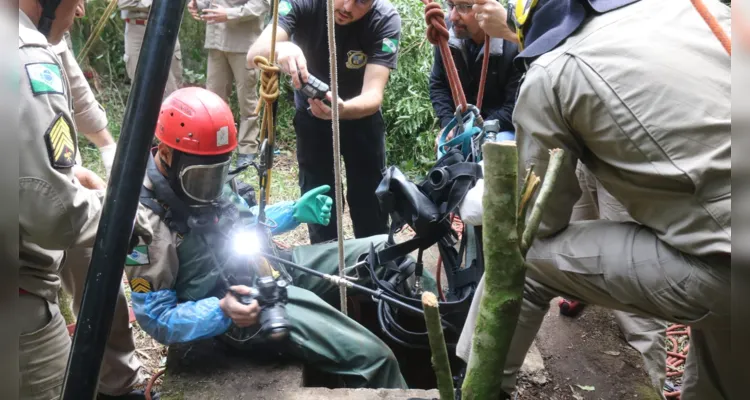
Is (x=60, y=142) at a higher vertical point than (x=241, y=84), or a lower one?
higher

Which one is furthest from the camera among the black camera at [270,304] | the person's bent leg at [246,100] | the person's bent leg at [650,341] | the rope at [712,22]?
the person's bent leg at [246,100]

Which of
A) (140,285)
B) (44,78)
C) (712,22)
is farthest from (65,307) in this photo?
(712,22)

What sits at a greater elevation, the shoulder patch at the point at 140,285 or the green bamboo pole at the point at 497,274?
the green bamboo pole at the point at 497,274

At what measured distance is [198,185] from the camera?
8.06 feet

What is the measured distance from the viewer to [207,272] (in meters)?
2.53

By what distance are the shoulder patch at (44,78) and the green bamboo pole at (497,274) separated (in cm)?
137

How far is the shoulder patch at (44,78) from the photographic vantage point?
1589 millimetres

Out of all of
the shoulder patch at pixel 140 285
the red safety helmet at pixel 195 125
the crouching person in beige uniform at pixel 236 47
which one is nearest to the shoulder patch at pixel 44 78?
the red safety helmet at pixel 195 125

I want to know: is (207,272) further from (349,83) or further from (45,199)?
(349,83)

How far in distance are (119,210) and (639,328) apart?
2456mm

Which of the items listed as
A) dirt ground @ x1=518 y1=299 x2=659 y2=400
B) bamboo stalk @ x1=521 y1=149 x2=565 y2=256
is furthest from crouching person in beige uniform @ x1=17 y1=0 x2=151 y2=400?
dirt ground @ x1=518 y1=299 x2=659 y2=400

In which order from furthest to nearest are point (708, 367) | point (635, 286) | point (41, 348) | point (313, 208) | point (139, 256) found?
point (313, 208) → point (139, 256) → point (708, 367) → point (41, 348) → point (635, 286)

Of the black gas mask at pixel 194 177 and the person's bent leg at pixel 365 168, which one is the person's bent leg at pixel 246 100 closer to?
the person's bent leg at pixel 365 168

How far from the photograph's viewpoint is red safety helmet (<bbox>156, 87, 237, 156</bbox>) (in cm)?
243
